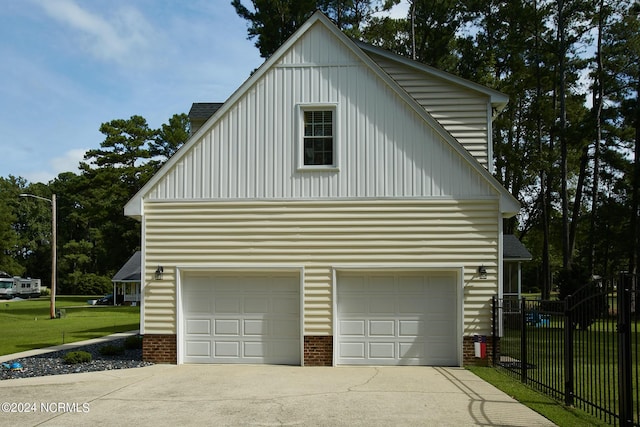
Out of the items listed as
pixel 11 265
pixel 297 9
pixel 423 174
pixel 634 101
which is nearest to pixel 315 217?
pixel 423 174

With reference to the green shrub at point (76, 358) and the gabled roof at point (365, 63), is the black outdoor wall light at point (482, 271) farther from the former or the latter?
the green shrub at point (76, 358)

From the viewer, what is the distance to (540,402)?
9500mm

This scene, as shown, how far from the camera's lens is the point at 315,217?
13.8m

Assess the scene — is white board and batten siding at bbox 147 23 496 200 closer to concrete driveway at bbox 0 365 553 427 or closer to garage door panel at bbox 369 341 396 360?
garage door panel at bbox 369 341 396 360

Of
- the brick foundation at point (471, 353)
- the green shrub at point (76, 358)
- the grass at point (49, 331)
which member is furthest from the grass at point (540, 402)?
the grass at point (49, 331)

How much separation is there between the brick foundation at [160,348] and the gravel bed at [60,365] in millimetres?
189

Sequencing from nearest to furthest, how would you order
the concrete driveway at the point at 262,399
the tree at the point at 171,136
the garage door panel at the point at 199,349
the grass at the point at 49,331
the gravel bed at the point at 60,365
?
the concrete driveway at the point at 262,399
the gravel bed at the point at 60,365
the garage door panel at the point at 199,349
the grass at the point at 49,331
the tree at the point at 171,136

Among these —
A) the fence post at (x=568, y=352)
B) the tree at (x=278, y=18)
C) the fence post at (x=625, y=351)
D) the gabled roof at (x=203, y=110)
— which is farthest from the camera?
the tree at (x=278, y=18)

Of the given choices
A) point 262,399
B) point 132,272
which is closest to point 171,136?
point 132,272

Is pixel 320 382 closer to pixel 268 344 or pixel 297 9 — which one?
pixel 268 344

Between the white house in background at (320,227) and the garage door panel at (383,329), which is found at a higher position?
the white house in background at (320,227)

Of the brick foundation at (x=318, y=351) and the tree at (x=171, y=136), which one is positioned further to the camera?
the tree at (x=171, y=136)

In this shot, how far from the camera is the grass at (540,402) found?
8.13 metres

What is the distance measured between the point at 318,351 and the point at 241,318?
1917 mm
